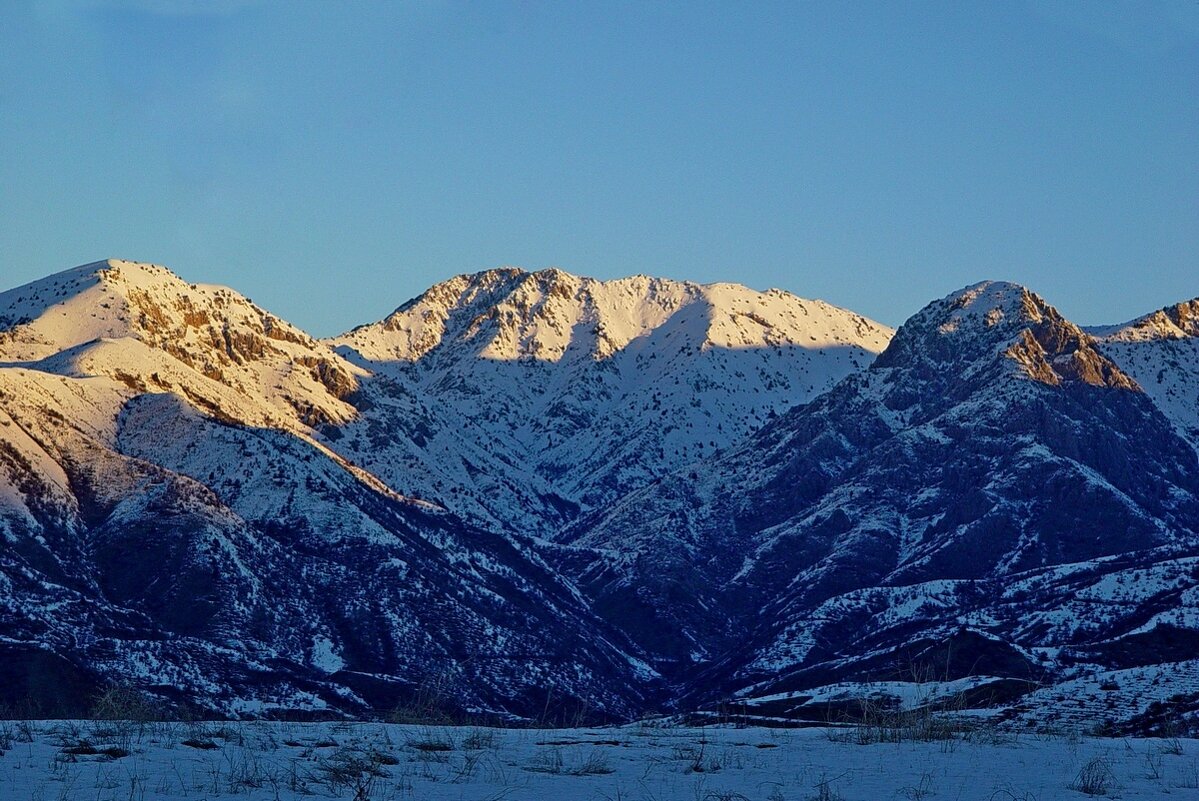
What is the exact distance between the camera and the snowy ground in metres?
22.0

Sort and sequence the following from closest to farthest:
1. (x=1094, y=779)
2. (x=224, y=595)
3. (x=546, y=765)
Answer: (x=1094, y=779), (x=546, y=765), (x=224, y=595)

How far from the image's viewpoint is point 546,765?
81.5ft

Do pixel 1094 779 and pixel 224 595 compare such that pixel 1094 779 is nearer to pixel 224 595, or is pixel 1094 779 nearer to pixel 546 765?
pixel 546 765

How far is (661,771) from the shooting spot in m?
24.6

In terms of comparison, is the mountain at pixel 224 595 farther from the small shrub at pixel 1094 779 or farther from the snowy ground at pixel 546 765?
the small shrub at pixel 1094 779

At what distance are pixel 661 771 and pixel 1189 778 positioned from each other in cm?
768

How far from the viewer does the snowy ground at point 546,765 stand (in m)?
22.0

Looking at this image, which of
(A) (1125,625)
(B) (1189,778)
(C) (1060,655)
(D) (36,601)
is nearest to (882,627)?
(A) (1125,625)

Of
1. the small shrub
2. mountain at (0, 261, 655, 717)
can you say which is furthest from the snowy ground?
mountain at (0, 261, 655, 717)

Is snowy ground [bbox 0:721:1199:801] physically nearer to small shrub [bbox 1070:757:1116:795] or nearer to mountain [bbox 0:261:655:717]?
small shrub [bbox 1070:757:1116:795]

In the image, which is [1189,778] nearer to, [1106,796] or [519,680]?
[1106,796]

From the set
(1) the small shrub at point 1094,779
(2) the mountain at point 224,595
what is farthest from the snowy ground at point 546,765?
(2) the mountain at point 224,595

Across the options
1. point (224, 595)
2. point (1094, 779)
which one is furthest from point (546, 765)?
point (224, 595)

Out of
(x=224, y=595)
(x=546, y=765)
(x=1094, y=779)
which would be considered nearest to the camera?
(x=1094, y=779)
